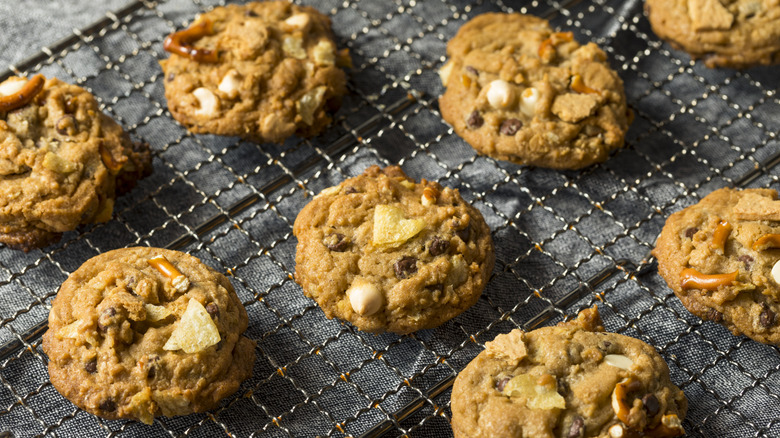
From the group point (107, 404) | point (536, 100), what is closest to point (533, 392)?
point (536, 100)

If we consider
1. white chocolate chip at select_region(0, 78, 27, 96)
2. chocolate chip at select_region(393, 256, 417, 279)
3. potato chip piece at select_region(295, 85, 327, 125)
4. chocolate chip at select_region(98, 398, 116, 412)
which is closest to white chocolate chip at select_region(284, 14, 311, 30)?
potato chip piece at select_region(295, 85, 327, 125)

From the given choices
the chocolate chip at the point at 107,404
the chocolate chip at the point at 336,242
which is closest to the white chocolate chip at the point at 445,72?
the chocolate chip at the point at 336,242

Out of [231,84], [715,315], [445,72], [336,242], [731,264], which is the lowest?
[715,315]

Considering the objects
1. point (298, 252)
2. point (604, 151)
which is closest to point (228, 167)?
point (298, 252)

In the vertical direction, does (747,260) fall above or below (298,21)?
below

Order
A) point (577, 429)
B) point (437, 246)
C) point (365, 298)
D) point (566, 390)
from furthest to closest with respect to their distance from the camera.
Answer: point (437, 246) → point (365, 298) → point (566, 390) → point (577, 429)

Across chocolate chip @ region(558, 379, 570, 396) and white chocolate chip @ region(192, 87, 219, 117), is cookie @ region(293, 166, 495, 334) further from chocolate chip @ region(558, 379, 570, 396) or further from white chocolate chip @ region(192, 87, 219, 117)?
white chocolate chip @ region(192, 87, 219, 117)

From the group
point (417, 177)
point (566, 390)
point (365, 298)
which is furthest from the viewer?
point (417, 177)

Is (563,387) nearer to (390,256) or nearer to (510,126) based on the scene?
(390,256)

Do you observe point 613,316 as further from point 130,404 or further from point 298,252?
point 130,404
